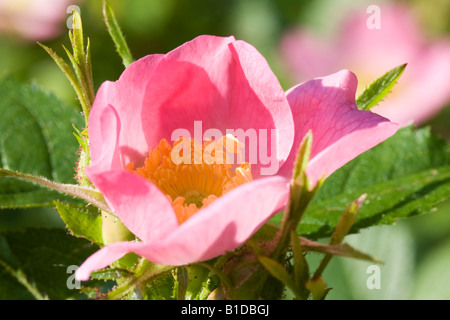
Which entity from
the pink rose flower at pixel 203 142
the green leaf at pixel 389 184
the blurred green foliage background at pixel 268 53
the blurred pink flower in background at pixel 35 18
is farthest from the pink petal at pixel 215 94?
the blurred pink flower in background at pixel 35 18

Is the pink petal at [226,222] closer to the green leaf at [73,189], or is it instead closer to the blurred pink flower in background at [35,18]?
the green leaf at [73,189]

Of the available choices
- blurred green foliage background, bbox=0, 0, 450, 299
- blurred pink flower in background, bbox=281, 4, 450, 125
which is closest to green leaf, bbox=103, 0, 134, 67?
blurred green foliage background, bbox=0, 0, 450, 299

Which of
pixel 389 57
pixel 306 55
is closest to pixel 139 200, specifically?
pixel 306 55

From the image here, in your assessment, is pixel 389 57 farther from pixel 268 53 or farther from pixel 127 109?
pixel 127 109

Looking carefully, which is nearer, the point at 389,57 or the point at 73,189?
the point at 73,189

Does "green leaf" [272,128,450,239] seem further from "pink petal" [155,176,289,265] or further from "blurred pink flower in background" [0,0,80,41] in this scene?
"blurred pink flower in background" [0,0,80,41]
